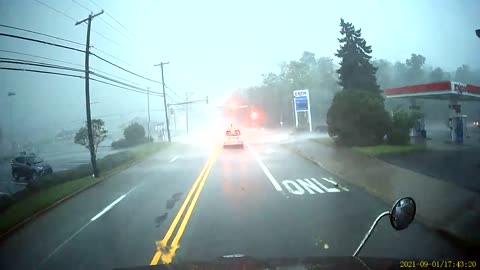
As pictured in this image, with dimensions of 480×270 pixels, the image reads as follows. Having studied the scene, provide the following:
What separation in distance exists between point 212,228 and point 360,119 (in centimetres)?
1648

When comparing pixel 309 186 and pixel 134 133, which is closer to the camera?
pixel 309 186

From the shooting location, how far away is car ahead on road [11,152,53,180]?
14.7 meters

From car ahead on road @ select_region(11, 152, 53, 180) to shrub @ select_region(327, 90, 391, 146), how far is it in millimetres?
16349

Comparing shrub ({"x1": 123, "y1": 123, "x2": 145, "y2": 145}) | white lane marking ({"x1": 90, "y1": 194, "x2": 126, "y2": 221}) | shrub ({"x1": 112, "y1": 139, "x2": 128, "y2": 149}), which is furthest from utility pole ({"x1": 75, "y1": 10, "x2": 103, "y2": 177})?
shrub ({"x1": 123, "y1": 123, "x2": 145, "y2": 145})

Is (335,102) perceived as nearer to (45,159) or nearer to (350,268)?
(45,159)

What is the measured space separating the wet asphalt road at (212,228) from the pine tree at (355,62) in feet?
66.8

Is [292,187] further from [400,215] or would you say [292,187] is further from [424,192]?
[400,215]

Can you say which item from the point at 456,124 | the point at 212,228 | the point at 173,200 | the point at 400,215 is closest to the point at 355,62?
the point at 456,124

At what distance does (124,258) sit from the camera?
625 cm

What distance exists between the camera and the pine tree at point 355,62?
106 ft

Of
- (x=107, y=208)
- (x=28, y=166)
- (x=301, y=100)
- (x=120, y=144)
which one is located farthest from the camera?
(x=301, y=100)

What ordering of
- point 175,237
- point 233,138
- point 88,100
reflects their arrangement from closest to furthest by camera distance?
point 175,237 < point 88,100 < point 233,138

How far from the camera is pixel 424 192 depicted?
1005 centimetres

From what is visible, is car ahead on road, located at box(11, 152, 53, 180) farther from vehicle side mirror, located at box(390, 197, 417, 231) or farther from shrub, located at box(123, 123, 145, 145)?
vehicle side mirror, located at box(390, 197, 417, 231)
